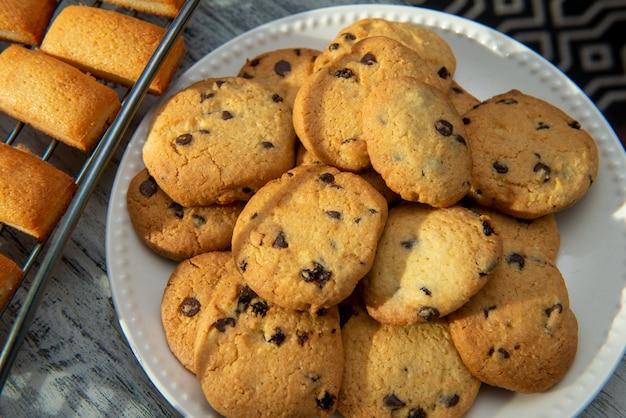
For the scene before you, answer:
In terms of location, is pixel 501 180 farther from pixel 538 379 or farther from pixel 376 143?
pixel 538 379

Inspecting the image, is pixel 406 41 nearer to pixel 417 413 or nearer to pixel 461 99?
pixel 461 99

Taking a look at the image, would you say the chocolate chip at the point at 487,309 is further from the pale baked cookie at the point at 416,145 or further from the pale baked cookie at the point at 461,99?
the pale baked cookie at the point at 461,99

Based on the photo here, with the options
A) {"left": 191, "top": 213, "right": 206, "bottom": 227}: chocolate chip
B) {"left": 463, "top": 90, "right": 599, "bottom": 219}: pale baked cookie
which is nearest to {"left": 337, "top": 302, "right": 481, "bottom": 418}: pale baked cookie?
{"left": 463, "top": 90, "right": 599, "bottom": 219}: pale baked cookie

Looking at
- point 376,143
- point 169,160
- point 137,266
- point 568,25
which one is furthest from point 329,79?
point 568,25

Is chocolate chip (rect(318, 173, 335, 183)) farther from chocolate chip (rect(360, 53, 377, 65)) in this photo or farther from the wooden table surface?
the wooden table surface

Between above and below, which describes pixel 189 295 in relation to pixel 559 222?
below

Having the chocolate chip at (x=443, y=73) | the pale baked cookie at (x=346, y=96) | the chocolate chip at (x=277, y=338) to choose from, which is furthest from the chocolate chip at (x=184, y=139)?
the chocolate chip at (x=443, y=73)

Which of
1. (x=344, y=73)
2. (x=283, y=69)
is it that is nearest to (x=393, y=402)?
(x=344, y=73)
